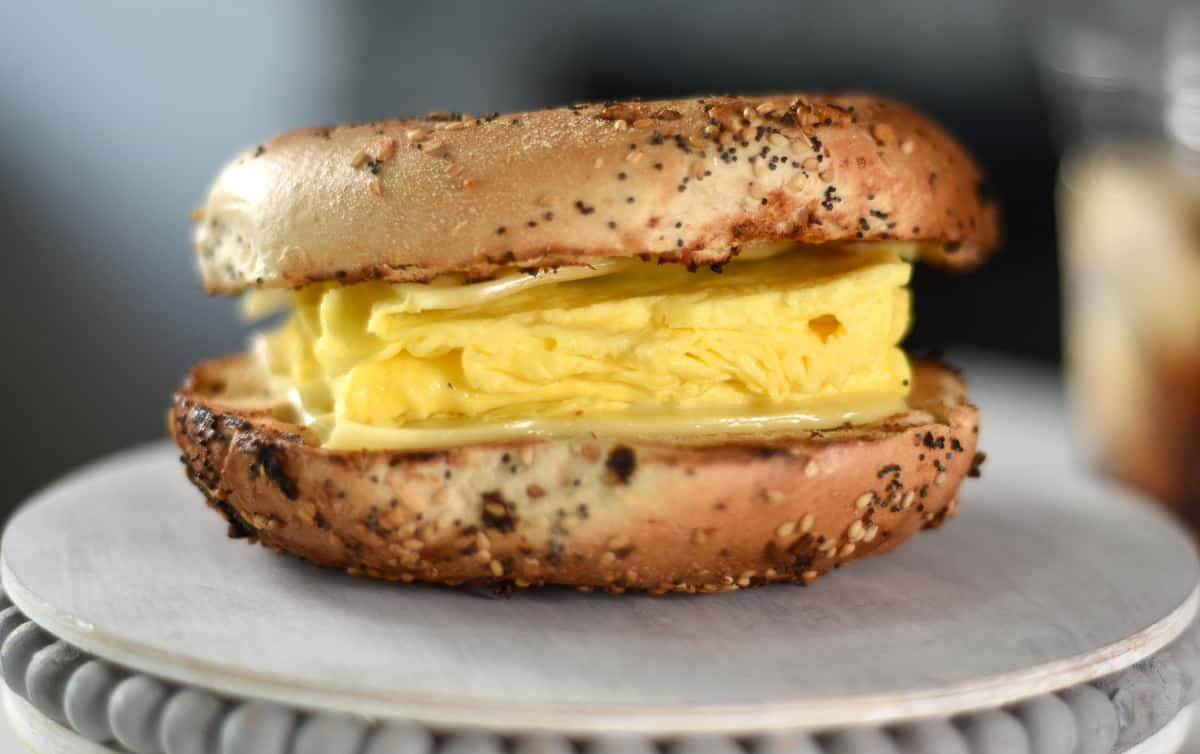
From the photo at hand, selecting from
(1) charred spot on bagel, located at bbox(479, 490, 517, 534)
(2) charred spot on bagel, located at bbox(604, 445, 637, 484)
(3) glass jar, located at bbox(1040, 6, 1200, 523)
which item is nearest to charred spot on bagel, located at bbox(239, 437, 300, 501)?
(1) charred spot on bagel, located at bbox(479, 490, 517, 534)

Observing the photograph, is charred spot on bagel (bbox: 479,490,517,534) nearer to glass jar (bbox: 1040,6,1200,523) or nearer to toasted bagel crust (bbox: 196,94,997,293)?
toasted bagel crust (bbox: 196,94,997,293)

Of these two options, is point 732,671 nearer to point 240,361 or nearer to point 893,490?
point 893,490

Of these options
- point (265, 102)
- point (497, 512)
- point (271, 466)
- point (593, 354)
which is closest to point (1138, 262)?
point (593, 354)

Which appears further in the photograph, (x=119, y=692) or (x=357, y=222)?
(x=357, y=222)

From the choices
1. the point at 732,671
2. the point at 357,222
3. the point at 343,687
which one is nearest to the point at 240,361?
the point at 357,222

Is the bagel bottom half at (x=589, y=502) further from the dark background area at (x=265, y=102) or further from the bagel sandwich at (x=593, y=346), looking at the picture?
the dark background area at (x=265, y=102)

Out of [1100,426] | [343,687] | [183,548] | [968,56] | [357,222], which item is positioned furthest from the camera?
[968,56]

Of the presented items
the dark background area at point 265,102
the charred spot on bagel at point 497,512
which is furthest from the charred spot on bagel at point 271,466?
the dark background area at point 265,102
